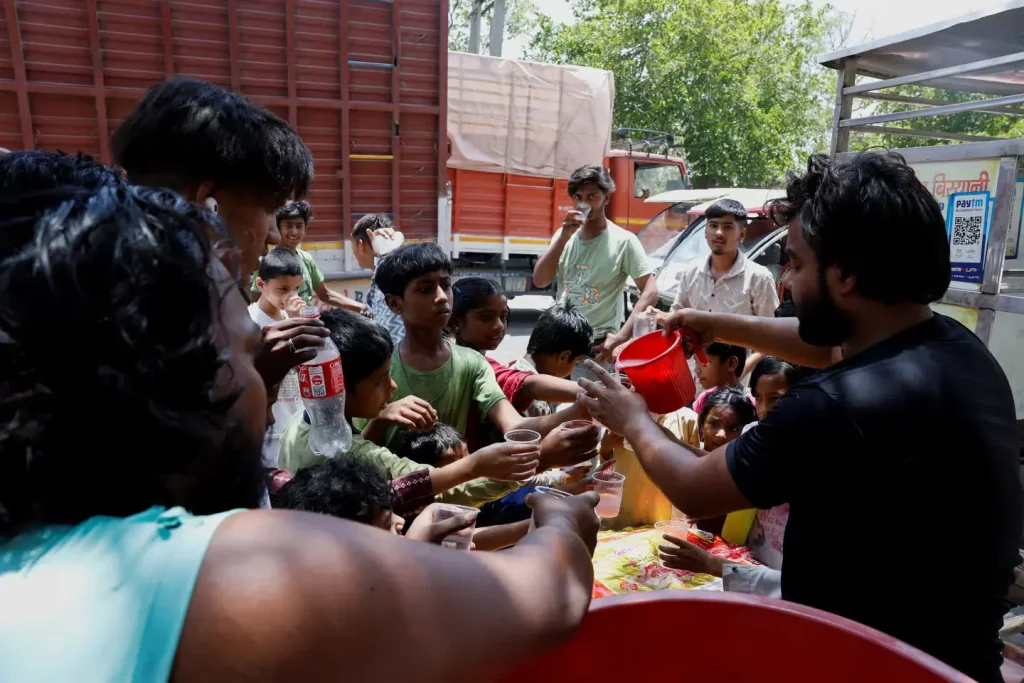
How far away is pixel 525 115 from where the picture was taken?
987 cm

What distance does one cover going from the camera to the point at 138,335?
67 centimetres

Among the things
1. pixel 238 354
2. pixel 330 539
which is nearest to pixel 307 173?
pixel 238 354

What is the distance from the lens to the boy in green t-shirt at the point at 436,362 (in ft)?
8.43

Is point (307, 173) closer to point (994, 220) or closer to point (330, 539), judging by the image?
point (330, 539)

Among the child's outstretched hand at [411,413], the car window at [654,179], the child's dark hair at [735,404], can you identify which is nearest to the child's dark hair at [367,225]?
the child's dark hair at [735,404]

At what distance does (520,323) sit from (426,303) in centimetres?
775

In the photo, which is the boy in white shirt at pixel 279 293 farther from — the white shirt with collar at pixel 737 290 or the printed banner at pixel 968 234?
the printed banner at pixel 968 234

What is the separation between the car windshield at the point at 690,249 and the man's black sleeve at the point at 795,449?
5294 millimetres

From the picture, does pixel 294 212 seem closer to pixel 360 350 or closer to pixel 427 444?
pixel 360 350

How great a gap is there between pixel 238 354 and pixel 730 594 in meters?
0.93

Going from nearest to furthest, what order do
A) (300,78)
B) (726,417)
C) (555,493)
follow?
(555,493) < (726,417) < (300,78)

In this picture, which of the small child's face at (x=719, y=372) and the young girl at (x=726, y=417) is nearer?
the young girl at (x=726, y=417)

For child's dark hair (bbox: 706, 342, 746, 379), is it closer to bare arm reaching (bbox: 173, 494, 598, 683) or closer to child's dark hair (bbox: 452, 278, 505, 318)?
child's dark hair (bbox: 452, 278, 505, 318)

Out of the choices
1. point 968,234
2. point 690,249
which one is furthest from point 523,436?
point 690,249
